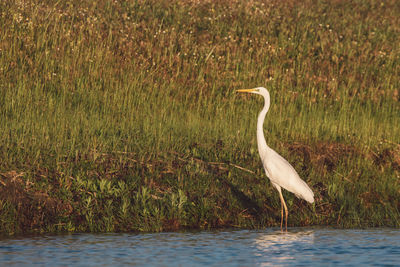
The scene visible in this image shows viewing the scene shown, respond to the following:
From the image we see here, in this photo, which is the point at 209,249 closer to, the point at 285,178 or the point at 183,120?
the point at 285,178

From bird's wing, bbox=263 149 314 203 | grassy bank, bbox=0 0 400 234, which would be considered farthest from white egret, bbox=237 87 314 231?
grassy bank, bbox=0 0 400 234

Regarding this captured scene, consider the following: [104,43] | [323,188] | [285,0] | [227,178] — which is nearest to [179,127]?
[227,178]

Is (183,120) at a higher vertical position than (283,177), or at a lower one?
higher

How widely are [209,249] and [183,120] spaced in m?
5.01

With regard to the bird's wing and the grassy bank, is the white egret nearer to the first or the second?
the bird's wing

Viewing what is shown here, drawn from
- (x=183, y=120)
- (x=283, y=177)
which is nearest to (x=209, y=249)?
(x=283, y=177)

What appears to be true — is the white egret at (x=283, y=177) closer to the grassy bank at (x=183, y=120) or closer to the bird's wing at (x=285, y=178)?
the bird's wing at (x=285, y=178)

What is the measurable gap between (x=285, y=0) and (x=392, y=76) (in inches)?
403

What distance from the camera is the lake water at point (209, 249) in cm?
805

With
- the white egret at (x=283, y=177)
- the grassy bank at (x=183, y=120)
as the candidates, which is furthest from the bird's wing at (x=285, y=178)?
the grassy bank at (x=183, y=120)

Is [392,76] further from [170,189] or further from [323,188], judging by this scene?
[170,189]

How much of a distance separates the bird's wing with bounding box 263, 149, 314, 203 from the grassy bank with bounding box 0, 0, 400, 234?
542 millimetres

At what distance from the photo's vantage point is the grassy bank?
9.88 metres

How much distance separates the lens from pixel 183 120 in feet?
43.9
